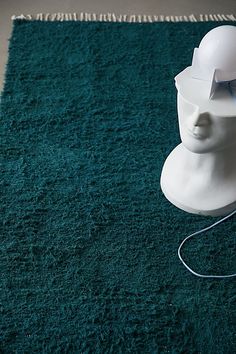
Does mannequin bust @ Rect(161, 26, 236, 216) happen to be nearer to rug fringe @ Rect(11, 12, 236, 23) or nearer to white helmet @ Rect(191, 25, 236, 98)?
white helmet @ Rect(191, 25, 236, 98)

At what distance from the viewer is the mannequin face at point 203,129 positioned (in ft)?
3.31

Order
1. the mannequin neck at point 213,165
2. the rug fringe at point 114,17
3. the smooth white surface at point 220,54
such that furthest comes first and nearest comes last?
the rug fringe at point 114,17, the mannequin neck at point 213,165, the smooth white surface at point 220,54

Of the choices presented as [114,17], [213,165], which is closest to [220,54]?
[213,165]

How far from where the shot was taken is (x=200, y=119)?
1007 mm

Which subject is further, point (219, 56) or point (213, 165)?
point (213, 165)

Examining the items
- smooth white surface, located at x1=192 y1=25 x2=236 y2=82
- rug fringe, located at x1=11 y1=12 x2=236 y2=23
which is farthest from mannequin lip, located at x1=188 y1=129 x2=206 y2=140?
rug fringe, located at x1=11 y1=12 x2=236 y2=23

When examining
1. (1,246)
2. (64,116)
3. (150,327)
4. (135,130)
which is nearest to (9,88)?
(64,116)

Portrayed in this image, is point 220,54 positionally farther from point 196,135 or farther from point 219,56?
point 196,135

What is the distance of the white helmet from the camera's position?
3.24 feet

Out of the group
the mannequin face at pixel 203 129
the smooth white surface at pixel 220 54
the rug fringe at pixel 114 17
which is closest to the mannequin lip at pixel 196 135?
the mannequin face at pixel 203 129

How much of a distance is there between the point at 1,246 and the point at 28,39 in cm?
83

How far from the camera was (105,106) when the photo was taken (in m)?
1.47

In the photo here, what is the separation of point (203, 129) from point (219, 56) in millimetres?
146

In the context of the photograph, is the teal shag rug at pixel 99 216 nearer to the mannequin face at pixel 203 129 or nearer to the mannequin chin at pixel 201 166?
the mannequin chin at pixel 201 166
